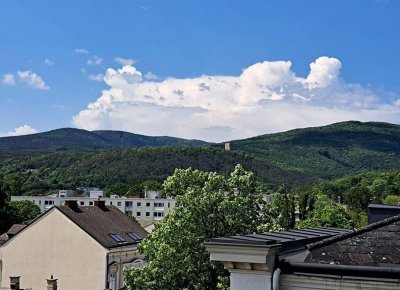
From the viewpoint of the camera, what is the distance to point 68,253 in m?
39.8

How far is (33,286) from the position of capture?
133ft

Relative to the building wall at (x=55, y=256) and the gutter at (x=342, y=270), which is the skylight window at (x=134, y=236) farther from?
the gutter at (x=342, y=270)

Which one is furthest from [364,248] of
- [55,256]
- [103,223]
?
[103,223]

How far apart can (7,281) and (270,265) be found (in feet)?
117

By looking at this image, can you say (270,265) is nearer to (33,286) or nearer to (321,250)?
(321,250)

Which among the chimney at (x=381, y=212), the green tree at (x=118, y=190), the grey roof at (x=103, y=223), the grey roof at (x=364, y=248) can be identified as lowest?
the grey roof at (x=103, y=223)

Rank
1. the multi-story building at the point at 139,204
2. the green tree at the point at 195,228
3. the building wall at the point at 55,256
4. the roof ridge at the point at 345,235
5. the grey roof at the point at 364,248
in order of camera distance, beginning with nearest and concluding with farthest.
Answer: the grey roof at the point at 364,248
the roof ridge at the point at 345,235
the green tree at the point at 195,228
the building wall at the point at 55,256
the multi-story building at the point at 139,204

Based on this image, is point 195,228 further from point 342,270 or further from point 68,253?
point 68,253

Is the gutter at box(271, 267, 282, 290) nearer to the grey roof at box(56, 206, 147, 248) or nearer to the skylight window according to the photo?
the grey roof at box(56, 206, 147, 248)

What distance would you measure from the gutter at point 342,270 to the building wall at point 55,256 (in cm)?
3088

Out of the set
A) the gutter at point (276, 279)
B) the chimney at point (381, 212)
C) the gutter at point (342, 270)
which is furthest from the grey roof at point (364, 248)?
the chimney at point (381, 212)

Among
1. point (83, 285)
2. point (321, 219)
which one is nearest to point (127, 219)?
point (83, 285)

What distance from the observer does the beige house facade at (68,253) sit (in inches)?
1533

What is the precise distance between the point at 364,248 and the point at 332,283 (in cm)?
99
